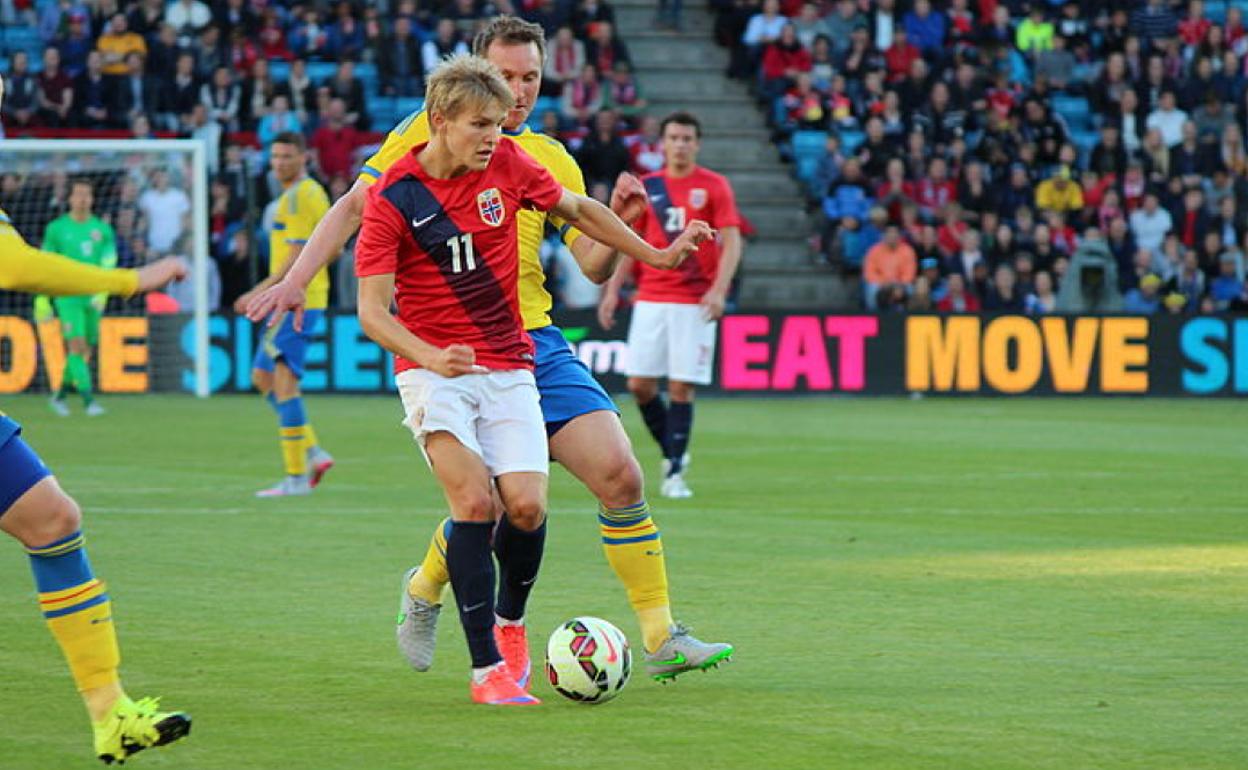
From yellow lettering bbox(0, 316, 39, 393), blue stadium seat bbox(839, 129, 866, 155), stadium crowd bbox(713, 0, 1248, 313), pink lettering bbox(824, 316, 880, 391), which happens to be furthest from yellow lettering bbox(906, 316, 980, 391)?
yellow lettering bbox(0, 316, 39, 393)

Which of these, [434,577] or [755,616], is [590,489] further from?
[755,616]

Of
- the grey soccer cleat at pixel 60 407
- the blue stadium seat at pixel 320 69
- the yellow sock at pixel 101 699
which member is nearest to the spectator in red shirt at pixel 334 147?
the blue stadium seat at pixel 320 69

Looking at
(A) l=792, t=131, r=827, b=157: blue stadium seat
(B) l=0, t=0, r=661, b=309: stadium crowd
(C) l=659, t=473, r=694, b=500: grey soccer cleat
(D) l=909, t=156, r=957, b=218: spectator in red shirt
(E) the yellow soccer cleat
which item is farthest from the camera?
(A) l=792, t=131, r=827, b=157: blue stadium seat

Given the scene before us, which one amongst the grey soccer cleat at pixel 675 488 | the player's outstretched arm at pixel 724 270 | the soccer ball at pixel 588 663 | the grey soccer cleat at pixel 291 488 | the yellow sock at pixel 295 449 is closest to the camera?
the soccer ball at pixel 588 663

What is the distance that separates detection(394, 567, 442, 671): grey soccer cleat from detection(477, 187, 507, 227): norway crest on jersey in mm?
1289

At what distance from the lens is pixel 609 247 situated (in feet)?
24.3

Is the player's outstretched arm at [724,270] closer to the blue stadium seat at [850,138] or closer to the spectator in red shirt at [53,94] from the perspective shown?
the spectator in red shirt at [53,94]

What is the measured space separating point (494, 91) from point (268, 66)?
2028 cm

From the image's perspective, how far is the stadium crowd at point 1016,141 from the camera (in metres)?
25.9

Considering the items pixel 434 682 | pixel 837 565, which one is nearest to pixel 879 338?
pixel 837 565

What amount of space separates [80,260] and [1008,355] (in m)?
9.62

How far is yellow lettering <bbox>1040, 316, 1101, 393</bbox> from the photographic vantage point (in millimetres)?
23438

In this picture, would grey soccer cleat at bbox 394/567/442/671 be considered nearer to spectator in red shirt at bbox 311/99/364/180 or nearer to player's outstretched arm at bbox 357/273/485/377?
player's outstretched arm at bbox 357/273/485/377

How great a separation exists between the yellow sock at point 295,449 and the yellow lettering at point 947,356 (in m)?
11.0
